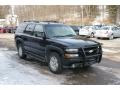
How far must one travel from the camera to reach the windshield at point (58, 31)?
8.89 metres

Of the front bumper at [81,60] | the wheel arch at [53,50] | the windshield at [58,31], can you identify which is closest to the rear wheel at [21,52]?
the windshield at [58,31]

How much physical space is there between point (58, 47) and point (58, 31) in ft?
4.20

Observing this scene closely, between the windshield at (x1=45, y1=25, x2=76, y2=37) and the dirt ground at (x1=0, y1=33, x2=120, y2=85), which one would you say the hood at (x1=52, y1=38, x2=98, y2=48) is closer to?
the windshield at (x1=45, y1=25, x2=76, y2=37)

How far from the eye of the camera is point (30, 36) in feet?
32.3

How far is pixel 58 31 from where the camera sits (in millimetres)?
9117

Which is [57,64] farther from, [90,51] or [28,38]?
[28,38]

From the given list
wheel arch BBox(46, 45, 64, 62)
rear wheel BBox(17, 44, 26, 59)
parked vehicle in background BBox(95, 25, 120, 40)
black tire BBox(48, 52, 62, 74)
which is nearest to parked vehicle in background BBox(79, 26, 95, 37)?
parked vehicle in background BBox(95, 25, 120, 40)

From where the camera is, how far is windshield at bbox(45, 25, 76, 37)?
889 centimetres

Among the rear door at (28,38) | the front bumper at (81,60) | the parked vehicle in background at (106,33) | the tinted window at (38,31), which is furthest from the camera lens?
the parked vehicle in background at (106,33)

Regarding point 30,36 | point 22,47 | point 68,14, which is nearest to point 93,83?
point 30,36

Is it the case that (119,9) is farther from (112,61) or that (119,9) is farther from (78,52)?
(78,52)

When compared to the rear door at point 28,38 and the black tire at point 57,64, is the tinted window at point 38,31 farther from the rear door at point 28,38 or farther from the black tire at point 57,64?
the black tire at point 57,64

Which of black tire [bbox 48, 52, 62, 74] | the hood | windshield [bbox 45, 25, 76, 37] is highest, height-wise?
windshield [bbox 45, 25, 76, 37]
